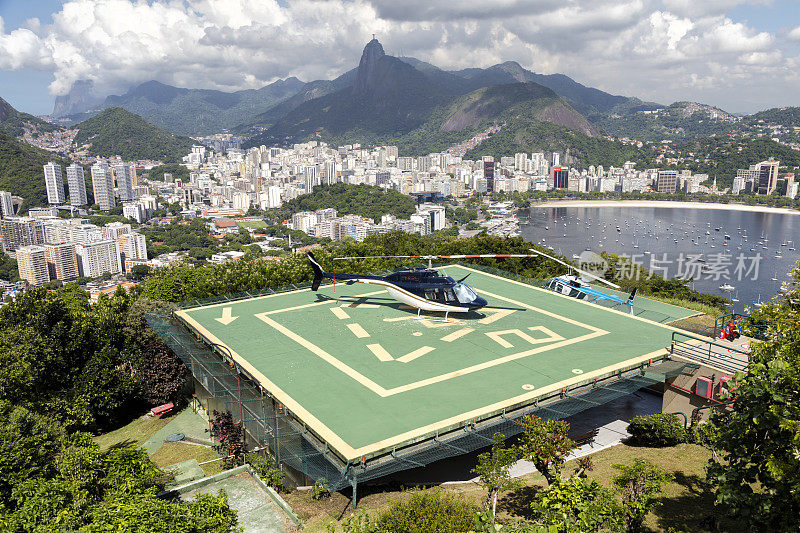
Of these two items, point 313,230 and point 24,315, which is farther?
point 313,230

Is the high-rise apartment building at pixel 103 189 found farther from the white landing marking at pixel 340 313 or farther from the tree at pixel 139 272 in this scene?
the white landing marking at pixel 340 313

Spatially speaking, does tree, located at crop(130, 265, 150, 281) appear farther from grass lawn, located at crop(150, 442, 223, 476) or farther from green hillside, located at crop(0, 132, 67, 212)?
grass lawn, located at crop(150, 442, 223, 476)

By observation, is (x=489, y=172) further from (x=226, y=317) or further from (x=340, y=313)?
(x=226, y=317)

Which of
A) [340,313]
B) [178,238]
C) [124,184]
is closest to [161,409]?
[340,313]

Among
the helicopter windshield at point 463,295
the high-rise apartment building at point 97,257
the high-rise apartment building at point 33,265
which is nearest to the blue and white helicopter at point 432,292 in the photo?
the helicopter windshield at point 463,295

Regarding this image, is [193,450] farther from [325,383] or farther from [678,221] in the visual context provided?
[678,221]

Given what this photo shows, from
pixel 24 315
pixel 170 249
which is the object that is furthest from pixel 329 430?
pixel 170 249
